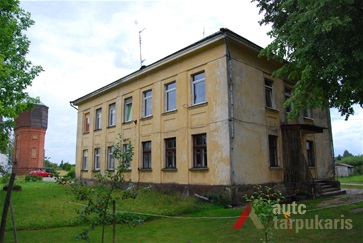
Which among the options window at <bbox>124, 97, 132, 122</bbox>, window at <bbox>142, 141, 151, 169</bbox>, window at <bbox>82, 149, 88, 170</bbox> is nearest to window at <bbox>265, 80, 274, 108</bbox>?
window at <bbox>142, 141, 151, 169</bbox>

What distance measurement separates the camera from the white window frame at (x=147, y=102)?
19.2m

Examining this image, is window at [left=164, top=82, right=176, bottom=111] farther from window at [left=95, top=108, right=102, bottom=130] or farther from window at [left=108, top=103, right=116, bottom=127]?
window at [left=95, top=108, right=102, bottom=130]

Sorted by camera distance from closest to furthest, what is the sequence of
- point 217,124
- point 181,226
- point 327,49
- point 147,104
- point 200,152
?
1. point 327,49
2. point 181,226
3. point 217,124
4. point 200,152
5. point 147,104

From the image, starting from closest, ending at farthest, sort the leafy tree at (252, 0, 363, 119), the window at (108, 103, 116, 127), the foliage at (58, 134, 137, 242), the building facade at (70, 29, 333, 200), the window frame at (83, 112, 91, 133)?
the foliage at (58, 134, 137, 242)
the leafy tree at (252, 0, 363, 119)
the building facade at (70, 29, 333, 200)
the window at (108, 103, 116, 127)
the window frame at (83, 112, 91, 133)

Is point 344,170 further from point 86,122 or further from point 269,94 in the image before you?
point 86,122

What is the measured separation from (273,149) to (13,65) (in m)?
13.1

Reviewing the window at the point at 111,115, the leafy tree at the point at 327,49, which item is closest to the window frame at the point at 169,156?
the window at the point at 111,115

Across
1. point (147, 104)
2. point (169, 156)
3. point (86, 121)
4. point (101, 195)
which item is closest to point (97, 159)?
point (86, 121)

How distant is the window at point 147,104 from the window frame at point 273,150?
7596 mm

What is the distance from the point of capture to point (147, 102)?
19609mm

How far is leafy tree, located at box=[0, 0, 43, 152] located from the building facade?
763 cm

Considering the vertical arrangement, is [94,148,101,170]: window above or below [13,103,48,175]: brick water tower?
below

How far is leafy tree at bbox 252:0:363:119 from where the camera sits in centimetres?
854

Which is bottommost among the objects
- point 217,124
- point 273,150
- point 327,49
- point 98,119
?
point 273,150
